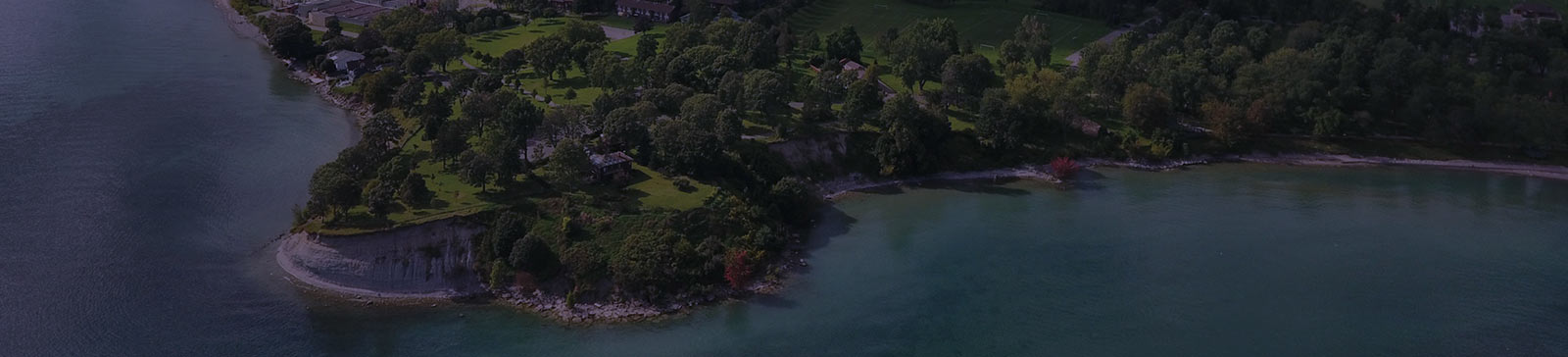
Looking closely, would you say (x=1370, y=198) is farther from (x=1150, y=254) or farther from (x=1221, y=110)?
(x=1150, y=254)

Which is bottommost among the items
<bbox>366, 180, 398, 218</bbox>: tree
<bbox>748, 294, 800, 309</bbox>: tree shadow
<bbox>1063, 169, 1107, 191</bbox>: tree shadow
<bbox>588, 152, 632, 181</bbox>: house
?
<bbox>748, 294, 800, 309</bbox>: tree shadow

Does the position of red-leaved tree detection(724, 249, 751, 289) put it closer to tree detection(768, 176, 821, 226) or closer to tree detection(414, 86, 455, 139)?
tree detection(768, 176, 821, 226)

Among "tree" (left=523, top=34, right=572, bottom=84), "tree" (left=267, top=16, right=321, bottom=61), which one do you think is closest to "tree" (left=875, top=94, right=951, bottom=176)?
"tree" (left=523, top=34, right=572, bottom=84)

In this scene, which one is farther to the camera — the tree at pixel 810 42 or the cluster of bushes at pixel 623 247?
the tree at pixel 810 42

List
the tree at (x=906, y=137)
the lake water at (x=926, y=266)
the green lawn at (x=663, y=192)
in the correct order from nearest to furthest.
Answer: the lake water at (x=926, y=266), the green lawn at (x=663, y=192), the tree at (x=906, y=137)

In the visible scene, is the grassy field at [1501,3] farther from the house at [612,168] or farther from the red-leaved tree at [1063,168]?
the house at [612,168]

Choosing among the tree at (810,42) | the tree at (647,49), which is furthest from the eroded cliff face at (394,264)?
the tree at (810,42)

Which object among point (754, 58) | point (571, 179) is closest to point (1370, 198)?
point (754, 58)
